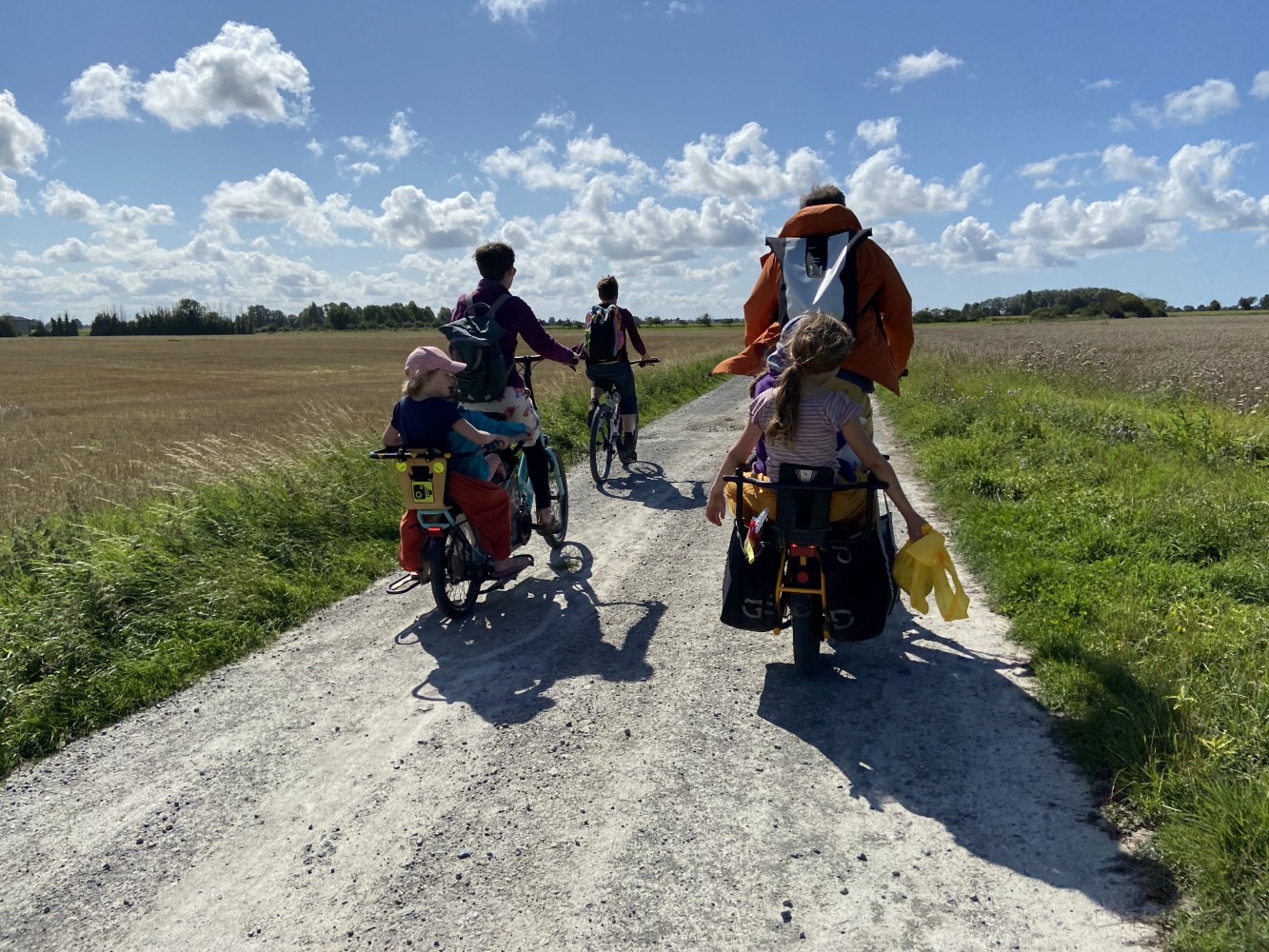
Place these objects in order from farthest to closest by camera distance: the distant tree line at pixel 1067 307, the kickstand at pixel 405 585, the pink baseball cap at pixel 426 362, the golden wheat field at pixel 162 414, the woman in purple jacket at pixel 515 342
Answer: the distant tree line at pixel 1067 307 < the golden wheat field at pixel 162 414 < the woman in purple jacket at pixel 515 342 < the kickstand at pixel 405 585 < the pink baseball cap at pixel 426 362

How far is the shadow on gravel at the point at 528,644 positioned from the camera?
164 inches

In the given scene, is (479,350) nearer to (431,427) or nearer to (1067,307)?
(431,427)

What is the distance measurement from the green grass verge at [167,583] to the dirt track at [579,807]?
31cm

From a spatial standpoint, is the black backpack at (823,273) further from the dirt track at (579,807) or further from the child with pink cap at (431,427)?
the child with pink cap at (431,427)

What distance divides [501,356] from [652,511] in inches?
111

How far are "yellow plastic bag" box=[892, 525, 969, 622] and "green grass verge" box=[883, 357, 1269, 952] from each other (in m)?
0.61

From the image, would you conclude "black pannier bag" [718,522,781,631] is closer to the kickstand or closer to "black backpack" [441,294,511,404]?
the kickstand

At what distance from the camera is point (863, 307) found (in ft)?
13.5

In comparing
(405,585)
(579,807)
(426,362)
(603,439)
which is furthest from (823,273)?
(603,439)

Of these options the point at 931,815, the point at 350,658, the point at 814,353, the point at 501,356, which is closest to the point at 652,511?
the point at 501,356

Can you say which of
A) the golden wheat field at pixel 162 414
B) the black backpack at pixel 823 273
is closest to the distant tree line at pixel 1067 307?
the golden wheat field at pixel 162 414

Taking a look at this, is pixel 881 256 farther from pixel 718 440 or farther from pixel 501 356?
pixel 718 440

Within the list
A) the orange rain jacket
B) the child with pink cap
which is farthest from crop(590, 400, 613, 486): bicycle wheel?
the orange rain jacket

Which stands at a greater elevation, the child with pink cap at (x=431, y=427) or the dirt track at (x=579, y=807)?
the child with pink cap at (x=431, y=427)
